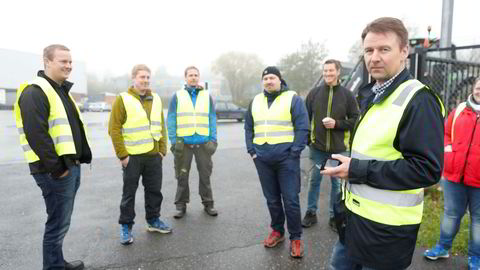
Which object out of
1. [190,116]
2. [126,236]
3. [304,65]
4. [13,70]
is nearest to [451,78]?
[190,116]

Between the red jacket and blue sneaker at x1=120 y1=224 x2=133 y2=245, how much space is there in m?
3.35

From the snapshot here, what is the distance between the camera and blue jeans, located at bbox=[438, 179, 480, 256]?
3088 millimetres

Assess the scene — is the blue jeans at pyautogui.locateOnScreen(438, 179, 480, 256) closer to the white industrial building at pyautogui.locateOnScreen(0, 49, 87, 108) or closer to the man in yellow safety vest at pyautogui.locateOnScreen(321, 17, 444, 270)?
the man in yellow safety vest at pyautogui.locateOnScreen(321, 17, 444, 270)

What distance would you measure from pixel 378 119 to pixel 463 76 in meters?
4.97

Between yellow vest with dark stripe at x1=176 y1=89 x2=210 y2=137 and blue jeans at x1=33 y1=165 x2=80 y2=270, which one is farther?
yellow vest with dark stripe at x1=176 y1=89 x2=210 y2=137

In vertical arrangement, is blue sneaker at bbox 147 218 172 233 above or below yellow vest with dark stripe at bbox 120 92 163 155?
below

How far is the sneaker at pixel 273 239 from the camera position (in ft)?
12.0

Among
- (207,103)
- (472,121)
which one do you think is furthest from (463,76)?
(207,103)

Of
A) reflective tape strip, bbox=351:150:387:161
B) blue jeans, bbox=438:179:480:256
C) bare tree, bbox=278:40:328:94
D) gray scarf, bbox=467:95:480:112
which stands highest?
bare tree, bbox=278:40:328:94

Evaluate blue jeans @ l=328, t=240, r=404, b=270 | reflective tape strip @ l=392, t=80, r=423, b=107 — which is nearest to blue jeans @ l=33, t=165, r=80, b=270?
blue jeans @ l=328, t=240, r=404, b=270

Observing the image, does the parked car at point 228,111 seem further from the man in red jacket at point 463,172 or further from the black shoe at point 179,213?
the man in red jacket at point 463,172

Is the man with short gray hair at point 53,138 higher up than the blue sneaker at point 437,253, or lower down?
higher up

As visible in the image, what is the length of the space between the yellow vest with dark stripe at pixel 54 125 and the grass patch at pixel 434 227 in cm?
374

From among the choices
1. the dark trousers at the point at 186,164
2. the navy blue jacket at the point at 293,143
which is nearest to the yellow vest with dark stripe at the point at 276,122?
the navy blue jacket at the point at 293,143
